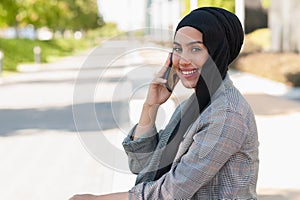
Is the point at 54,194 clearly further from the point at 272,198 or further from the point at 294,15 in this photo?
the point at 294,15

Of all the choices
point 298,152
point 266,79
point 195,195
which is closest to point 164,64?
point 195,195

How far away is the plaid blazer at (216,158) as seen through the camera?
2.29m

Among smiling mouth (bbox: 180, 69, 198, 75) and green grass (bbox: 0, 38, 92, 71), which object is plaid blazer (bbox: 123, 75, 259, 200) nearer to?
smiling mouth (bbox: 180, 69, 198, 75)

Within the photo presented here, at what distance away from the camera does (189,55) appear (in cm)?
241

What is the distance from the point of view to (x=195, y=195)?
7.76 ft

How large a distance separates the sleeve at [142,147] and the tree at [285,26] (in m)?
20.6

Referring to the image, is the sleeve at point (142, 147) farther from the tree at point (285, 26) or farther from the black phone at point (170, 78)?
the tree at point (285, 26)

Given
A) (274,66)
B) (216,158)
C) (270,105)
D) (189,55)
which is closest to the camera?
(216,158)

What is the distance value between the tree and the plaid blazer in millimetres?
20885

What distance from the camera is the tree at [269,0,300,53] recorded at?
2322 cm

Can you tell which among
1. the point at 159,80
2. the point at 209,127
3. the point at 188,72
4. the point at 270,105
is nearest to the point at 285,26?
the point at 270,105

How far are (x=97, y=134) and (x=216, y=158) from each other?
73 cm

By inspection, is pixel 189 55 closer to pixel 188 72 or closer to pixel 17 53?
pixel 188 72

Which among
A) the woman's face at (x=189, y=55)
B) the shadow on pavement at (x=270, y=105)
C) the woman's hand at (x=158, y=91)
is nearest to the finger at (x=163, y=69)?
the woman's hand at (x=158, y=91)
